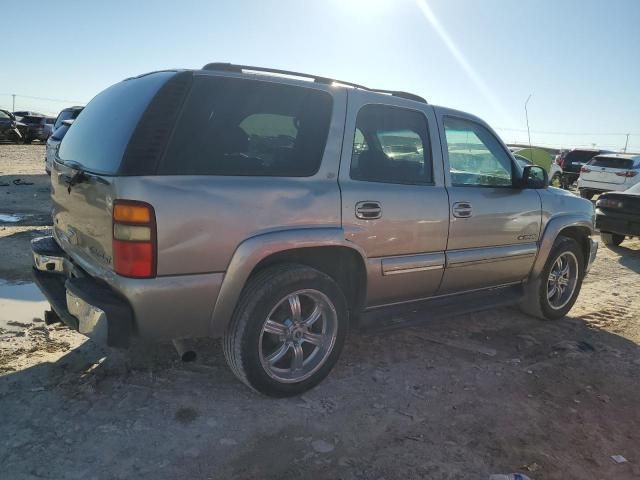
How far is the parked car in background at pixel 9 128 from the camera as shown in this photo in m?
23.5

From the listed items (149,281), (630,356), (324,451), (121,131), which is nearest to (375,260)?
(324,451)

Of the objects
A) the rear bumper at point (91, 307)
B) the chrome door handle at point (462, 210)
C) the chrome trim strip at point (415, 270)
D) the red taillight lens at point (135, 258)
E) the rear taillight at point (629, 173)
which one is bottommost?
the rear bumper at point (91, 307)

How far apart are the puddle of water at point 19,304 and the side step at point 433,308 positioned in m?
2.66

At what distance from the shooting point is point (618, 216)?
903cm

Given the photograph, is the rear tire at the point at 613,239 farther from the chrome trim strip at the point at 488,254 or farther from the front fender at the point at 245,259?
the front fender at the point at 245,259

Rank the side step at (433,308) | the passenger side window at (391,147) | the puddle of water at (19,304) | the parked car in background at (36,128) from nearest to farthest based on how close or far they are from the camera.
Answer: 1. the passenger side window at (391,147)
2. the side step at (433,308)
3. the puddle of water at (19,304)
4. the parked car in background at (36,128)

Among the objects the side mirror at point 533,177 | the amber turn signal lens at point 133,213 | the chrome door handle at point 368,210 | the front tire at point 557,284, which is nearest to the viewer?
the amber turn signal lens at point 133,213

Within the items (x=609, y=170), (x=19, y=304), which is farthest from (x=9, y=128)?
(x=609, y=170)

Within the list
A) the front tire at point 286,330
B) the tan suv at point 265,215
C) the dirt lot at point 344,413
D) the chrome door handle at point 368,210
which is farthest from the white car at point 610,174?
the front tire at point 286,330

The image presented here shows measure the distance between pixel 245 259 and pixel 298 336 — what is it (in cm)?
72

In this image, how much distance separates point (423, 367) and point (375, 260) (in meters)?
0.97

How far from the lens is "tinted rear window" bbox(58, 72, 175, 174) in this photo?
2.80 metres

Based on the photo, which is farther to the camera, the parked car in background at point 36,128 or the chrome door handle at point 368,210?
the parked car in background at point 36,128

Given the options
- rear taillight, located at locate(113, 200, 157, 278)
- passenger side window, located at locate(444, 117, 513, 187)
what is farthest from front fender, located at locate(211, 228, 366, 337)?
passenger side window, located at locate(444, 117, 513, 187)
